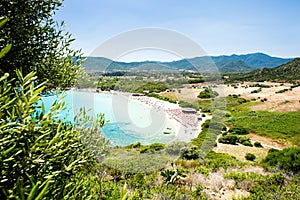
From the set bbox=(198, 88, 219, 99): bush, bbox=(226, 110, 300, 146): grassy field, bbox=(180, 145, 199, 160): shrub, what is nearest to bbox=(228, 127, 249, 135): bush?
bbox=(226, 110, 300, 146): grassy field

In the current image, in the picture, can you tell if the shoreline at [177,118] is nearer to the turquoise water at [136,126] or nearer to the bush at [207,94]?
the turquoise water at [136,126]

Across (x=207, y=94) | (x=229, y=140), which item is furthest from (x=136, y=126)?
(x=207, y=94)

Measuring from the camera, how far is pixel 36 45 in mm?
4781

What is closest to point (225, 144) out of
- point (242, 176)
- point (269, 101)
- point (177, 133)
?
point (177, 133)

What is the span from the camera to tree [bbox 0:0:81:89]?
4.18m

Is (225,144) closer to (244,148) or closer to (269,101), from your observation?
(244,148)

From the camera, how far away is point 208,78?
9638cm

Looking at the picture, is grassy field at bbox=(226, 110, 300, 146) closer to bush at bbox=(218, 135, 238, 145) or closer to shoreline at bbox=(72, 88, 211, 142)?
shoreline at bbox=(72, 88, 211, 142)

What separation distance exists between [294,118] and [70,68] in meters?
55.8

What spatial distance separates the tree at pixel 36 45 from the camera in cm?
418

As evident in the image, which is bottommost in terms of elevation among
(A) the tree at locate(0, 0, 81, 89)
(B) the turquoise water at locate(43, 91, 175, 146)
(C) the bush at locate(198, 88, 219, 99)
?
(B) the turquoise water at locate(43, 91, 175, 146)

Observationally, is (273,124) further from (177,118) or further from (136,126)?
(136,126)

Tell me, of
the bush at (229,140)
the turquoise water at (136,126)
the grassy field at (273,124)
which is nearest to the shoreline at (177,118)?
the turquoise water at (136,126)

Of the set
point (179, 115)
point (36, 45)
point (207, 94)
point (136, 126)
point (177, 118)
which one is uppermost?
point (36, 45)
